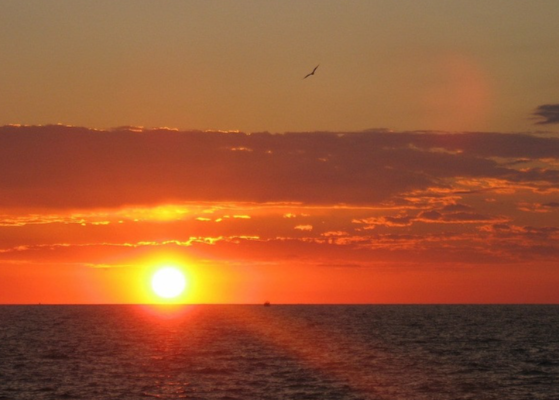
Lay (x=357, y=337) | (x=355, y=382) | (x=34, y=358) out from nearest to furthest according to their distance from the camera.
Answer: (x=355, y=382), (x=34, y=358), (x=357, y=337)

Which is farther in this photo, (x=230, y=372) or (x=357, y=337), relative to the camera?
(x=357, y=337)

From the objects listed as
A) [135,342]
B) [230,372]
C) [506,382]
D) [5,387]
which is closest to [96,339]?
[135,342]

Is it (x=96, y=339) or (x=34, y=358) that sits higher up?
(x=96, y=339)

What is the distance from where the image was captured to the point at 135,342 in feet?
469

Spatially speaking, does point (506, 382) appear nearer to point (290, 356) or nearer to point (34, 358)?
point (290, 356)

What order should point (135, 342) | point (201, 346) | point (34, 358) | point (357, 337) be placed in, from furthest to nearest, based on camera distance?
point (357, 337)
point (135, 342)
point (201, 346)
point (34, 358)

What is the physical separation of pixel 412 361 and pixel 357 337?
168 ft

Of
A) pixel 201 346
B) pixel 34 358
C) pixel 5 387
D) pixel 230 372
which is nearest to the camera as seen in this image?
pixel 5 387

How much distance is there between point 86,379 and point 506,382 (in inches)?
1810

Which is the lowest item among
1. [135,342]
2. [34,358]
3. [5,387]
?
[5,387]

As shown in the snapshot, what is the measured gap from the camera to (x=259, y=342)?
143250 mm

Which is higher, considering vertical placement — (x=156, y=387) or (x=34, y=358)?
(x=34, y=358)

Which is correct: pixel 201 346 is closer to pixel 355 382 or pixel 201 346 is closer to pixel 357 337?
pixel 357 337

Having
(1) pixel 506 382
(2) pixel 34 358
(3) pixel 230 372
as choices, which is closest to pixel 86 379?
(3) pixel 230 372
